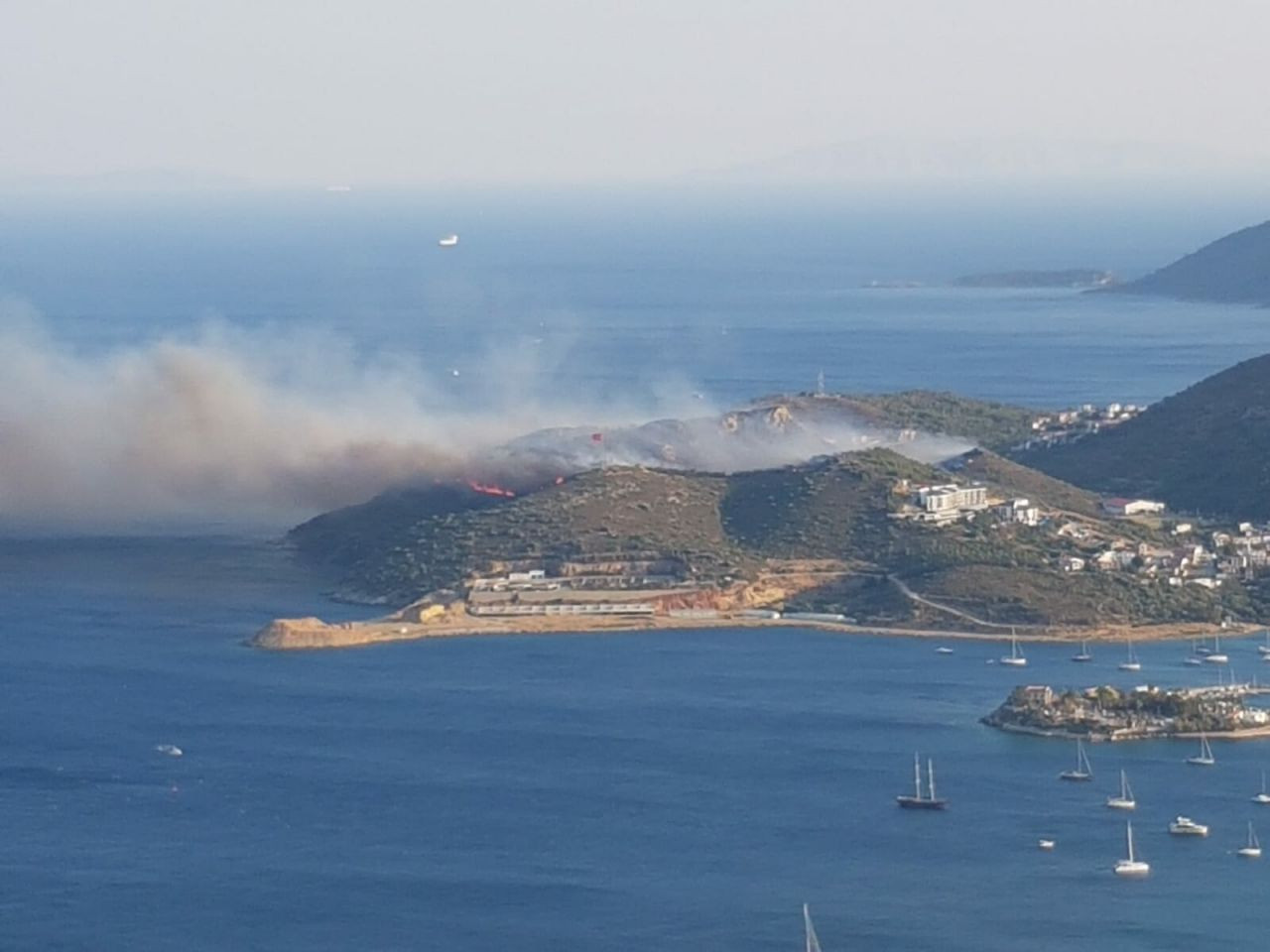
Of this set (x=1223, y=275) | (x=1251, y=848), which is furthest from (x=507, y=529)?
(x=1223, y=275)

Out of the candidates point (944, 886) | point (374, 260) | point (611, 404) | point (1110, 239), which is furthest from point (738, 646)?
point (1110, 239)

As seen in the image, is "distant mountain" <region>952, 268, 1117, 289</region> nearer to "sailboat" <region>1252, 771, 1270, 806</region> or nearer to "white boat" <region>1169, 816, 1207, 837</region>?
"sailboat" <region>1252, 771, 1270, 806</region>

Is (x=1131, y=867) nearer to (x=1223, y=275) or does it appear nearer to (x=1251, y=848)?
(x=1251, y=848)

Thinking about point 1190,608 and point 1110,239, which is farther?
point 1110,239

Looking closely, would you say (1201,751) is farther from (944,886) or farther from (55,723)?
(55,723)

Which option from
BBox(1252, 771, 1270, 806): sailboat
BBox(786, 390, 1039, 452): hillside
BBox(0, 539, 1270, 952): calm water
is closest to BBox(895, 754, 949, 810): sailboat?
BBox(0, 539, 1270, 952): calm water
